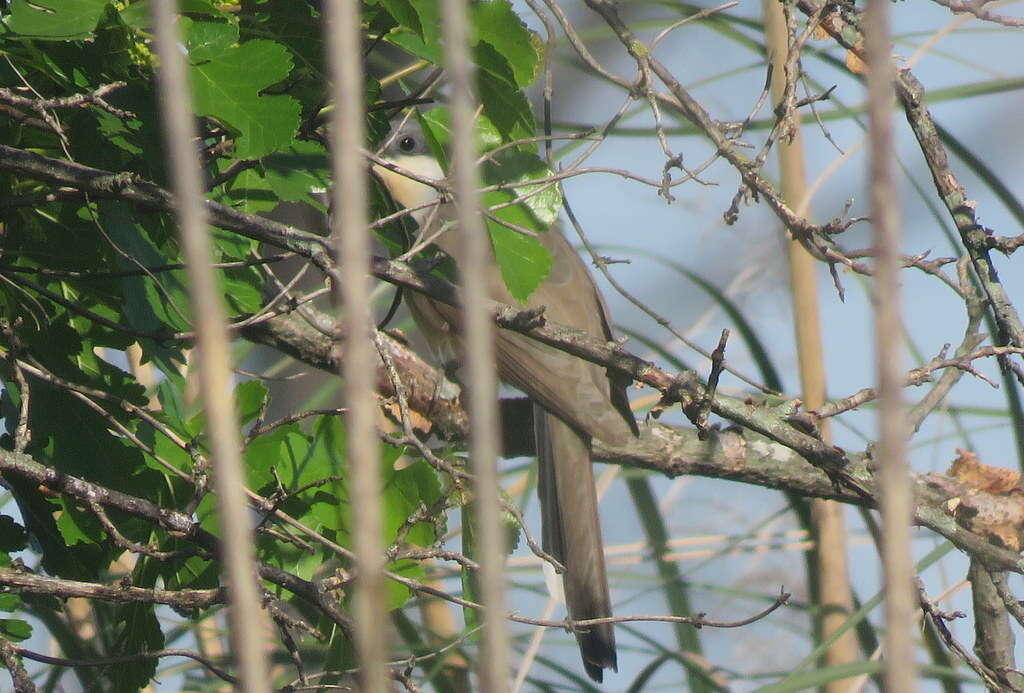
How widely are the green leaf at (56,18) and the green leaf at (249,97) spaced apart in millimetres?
83

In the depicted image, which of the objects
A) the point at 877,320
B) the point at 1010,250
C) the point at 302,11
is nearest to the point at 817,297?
the point at 1010,250

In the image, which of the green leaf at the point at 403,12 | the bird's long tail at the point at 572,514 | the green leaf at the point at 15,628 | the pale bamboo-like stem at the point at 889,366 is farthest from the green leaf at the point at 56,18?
the bird's long tail at the point at 572,514

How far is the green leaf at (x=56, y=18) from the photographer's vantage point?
808mm

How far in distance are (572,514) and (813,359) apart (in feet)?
1.83

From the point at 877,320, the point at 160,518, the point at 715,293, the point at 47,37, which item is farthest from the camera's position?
the point at 715,293

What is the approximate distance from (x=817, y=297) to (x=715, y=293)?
225 millimetres

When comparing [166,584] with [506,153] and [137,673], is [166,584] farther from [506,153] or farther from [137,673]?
[506,153]

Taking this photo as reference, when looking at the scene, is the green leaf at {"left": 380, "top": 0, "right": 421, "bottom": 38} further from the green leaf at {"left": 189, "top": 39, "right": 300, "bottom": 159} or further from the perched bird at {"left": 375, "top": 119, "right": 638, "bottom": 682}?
the perched bird at {"left": 375, "top": 119, "right": 638, "bottom": 682}

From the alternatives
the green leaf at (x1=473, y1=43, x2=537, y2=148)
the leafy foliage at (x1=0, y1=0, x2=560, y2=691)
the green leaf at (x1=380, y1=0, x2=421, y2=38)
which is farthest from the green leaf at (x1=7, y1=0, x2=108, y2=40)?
the green leaf at (x1=473, y1=43, x2=537, y2=148)

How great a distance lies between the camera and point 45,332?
1089 mm

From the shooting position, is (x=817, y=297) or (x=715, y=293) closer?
(x=817, y=297)

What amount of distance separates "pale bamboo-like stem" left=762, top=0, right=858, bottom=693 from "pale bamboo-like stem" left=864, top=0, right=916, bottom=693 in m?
1.77

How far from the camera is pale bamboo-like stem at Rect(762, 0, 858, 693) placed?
2070mm

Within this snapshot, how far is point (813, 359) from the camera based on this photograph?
6.81ft
